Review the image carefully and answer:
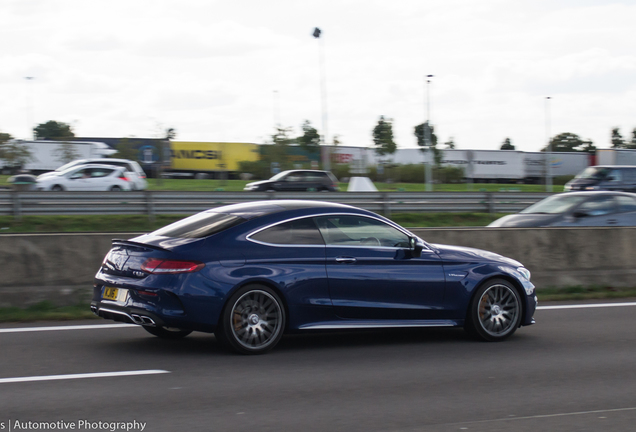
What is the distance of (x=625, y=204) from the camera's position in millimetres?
15336

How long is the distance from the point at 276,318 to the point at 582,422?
9.66 feet

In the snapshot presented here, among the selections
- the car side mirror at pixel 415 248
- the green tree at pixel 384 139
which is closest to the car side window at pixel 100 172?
the car side mirror at pixel 415 248

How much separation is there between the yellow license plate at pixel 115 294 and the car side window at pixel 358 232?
198 centimetres

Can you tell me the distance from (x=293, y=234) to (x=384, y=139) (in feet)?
167

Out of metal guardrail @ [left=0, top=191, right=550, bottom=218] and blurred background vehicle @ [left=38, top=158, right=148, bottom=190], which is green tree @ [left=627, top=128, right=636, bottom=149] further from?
metal guardrail @ [left=0, top=191, right=550, bottom=218]

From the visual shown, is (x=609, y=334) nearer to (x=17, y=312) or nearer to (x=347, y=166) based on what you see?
(x=17, y=312)

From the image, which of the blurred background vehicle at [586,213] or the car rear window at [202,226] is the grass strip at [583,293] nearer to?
the blurred background vehicle at [586,213]

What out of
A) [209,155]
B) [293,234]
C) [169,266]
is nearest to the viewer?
[169,266]

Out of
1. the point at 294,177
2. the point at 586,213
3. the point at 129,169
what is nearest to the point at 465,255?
the point at 586,213

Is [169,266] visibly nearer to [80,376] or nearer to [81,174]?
[80,376]

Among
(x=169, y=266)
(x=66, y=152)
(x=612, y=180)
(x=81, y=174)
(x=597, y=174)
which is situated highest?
(x=66, y=152)

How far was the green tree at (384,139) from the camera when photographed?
57.3 metres

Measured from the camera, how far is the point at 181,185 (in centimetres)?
4050

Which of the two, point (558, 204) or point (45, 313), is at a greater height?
point (558, 204)
